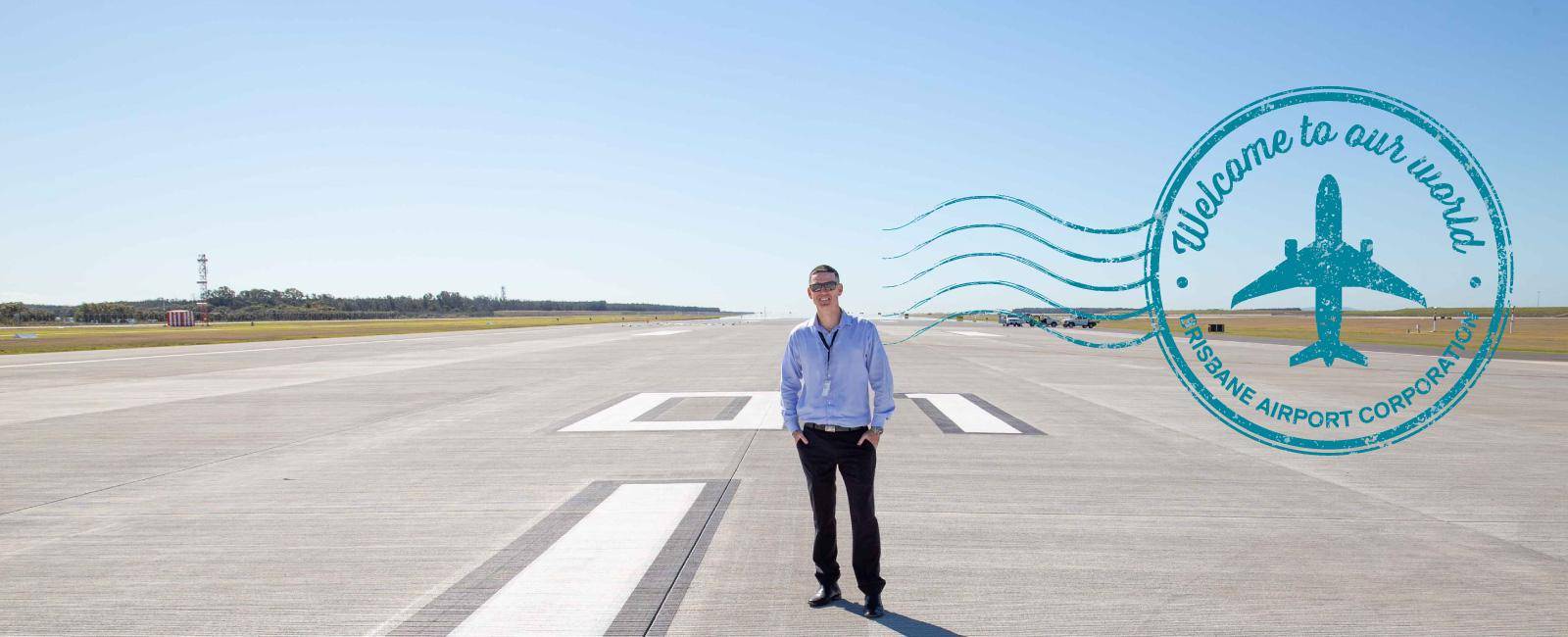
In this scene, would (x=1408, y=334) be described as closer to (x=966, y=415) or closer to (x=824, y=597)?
(x=966, y=415)

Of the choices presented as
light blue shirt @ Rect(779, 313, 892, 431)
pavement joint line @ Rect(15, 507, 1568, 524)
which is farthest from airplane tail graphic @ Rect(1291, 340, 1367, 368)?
light blue shirt @ Rect(779, 313, 892, 431)

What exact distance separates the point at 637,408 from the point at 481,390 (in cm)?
467

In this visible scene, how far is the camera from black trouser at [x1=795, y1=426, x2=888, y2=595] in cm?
435

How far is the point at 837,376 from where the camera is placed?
4312 millimetres

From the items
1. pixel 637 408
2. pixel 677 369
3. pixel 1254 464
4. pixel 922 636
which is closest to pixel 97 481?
pixel 637 408

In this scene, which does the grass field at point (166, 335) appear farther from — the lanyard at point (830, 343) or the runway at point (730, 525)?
the lanyard at point (830, 343)

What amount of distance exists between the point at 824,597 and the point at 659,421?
7013mm

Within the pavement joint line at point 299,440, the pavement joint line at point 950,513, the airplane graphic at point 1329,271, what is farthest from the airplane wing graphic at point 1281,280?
the pavement joint line at point 299,440

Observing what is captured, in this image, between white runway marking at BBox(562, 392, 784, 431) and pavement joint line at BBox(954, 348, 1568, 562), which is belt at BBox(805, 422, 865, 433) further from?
white runway marking at BBox(562, 392, 784, 431)

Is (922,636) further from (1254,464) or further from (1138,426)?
(1138,426)

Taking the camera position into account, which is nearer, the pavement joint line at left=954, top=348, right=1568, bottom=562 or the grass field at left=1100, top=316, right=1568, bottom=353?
the pavement joint line at left=954, top=348, right=1568, bottom=562

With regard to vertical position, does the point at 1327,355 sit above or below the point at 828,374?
below

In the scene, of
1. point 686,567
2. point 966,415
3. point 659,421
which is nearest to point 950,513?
point 686,567

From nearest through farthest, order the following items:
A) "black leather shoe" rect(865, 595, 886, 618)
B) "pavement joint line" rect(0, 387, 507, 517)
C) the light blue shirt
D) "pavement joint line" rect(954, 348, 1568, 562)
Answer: "black leather shoe" rect(865, 595, 886, 618) → the light blue shirt → "pavement joint line" rect(954, 348, 1568, 562) → "pavement joint line" rect(0, 387, 507, 517)
